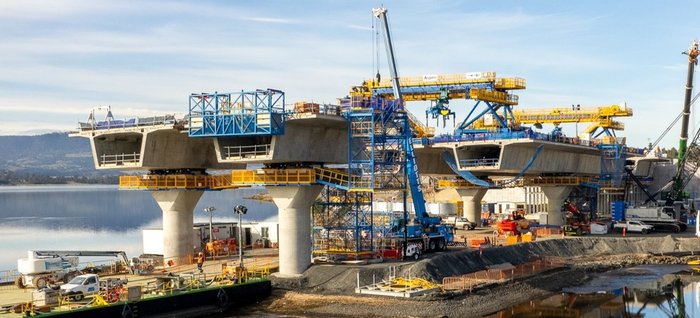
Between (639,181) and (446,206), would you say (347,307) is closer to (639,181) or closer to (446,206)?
(446,206)

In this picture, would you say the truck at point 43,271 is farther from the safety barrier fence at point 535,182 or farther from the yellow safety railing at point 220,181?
the safety barrier fence at point 535,182

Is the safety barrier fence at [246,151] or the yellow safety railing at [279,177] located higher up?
the safety barrier fence at [246,151]

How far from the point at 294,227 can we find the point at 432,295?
10.3m

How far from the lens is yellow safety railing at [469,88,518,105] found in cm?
7800

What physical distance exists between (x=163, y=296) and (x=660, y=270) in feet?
140

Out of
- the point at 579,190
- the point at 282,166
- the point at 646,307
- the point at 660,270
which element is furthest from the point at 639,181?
the point at 282,166

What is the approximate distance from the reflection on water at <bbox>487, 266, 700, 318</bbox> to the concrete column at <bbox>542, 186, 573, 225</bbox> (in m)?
19.1

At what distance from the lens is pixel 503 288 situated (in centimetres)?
5366

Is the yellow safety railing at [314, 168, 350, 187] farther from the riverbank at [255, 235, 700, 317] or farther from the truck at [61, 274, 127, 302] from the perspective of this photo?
the truck at [61, 274, 127, 302]

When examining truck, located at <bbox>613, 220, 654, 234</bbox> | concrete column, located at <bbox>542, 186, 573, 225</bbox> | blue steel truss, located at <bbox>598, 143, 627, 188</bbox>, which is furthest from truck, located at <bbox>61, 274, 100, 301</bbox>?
blue steel truss, located at <bbox>598, 143, 627, 188</bbox>

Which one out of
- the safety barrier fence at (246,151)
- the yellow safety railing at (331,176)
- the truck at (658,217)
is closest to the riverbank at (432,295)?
the yellow safety railing at (331,176)

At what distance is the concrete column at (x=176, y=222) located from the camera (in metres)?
62.2

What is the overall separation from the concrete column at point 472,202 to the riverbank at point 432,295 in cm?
2273

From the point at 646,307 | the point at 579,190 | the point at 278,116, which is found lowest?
the point at 646,307
